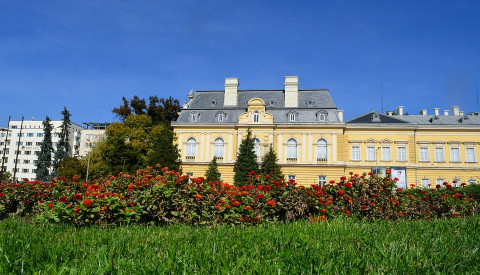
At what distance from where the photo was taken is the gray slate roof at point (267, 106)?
116ft

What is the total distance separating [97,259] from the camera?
2.36 meters

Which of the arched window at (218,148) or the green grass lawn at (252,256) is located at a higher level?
the arched window at (218,148)

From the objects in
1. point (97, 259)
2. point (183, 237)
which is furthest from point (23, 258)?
point (183, 237)

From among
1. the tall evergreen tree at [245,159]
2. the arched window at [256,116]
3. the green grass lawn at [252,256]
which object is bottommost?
the green grass lawn at [252,256]

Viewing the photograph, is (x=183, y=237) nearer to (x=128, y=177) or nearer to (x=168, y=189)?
(x=168, y=189)

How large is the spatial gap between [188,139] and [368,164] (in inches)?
782

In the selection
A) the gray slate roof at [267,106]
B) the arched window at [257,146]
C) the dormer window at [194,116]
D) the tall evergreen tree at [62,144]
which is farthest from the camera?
the tall evergreen tree at [62,144]

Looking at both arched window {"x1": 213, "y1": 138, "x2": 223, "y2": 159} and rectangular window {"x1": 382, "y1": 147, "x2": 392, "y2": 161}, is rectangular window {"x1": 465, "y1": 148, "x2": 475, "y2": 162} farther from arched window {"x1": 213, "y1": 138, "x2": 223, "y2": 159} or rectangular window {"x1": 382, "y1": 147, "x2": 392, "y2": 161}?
arched window {"x1": 213, "y1": 138, "x2": 223, "y2": 159}

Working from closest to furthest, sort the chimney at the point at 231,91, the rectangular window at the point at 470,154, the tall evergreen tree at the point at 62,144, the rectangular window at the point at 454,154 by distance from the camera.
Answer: the rectangular window at the point at 470,154, the rectangular window at the point at 454,154, the chimney at the point at 231,91, the tall evergreen tree at the point at 62,144

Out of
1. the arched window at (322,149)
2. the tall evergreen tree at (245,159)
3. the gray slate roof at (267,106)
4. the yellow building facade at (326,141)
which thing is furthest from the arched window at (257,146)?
the arched window at (322,149)

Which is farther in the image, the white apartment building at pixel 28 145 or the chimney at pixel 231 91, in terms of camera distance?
the white apartment building at pixel 28 145

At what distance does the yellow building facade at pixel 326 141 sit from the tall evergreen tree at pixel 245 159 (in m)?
2.71

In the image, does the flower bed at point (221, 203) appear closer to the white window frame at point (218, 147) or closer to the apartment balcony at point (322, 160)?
the apartment balcony at point (322, 160)

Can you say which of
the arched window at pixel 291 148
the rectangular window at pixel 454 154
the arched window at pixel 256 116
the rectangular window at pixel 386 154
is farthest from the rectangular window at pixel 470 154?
the arched window at pixel 256 116
